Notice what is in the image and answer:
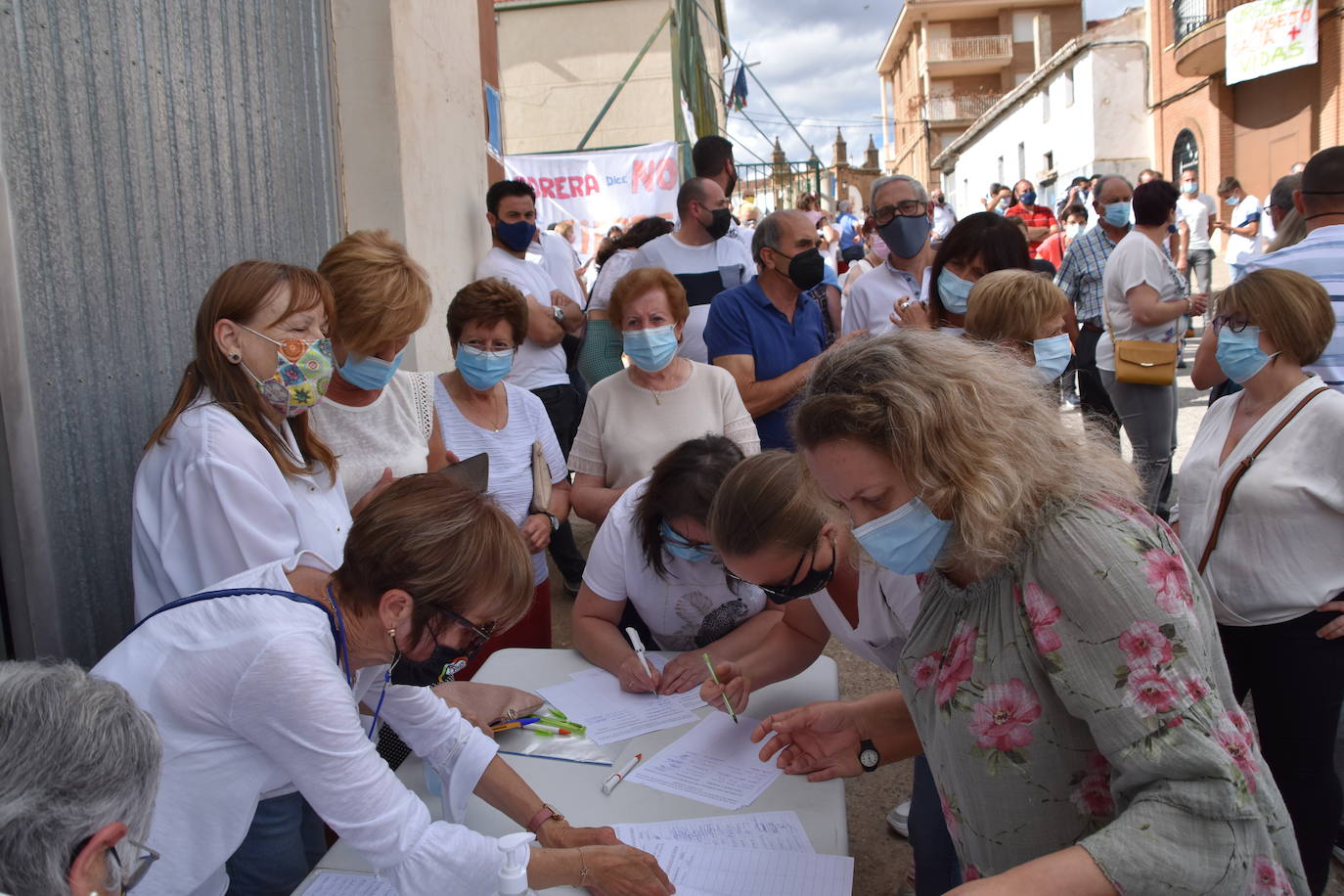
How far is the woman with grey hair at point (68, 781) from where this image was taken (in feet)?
3.11

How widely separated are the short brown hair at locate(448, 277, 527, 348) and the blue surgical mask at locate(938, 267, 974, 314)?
4.93 ft

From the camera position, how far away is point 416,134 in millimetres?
4477

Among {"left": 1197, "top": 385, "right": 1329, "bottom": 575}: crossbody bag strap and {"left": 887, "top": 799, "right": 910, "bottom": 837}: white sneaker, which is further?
{"left": 887, "top": 799, "right": 910, "bottom": 837}: white sneaker

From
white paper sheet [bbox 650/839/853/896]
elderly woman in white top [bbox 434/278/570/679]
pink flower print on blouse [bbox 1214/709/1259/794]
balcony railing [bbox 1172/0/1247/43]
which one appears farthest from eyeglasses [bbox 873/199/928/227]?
balcony railing [bbox 1172/0/1247/43]

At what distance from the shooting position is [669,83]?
10961mm

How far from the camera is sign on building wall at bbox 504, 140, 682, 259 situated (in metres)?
7.79

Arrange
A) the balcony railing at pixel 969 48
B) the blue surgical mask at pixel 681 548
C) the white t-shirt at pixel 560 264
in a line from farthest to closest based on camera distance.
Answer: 1. the balcony railing at pixel 969 48
2. the white t-shirt at pixel 560 264
3. the blue surgical mask at pixel 681 548

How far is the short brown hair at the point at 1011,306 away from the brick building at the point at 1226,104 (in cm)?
1602

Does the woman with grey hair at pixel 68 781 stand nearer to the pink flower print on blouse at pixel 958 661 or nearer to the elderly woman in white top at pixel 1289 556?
the pink flower print on blouse at pixel 958 661

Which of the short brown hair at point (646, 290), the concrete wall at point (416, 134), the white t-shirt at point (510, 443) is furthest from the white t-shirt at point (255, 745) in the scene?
the concrete wall at point (416, 134)

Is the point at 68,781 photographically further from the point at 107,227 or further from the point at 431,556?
the point at 107,227

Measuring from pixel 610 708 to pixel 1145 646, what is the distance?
1.41 m

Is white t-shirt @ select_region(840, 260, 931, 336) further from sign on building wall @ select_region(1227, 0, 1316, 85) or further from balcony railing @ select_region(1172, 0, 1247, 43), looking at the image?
balcony railing @ select_region(1172, 0, 1247, 43)

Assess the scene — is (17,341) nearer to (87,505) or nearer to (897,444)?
(87,505)
